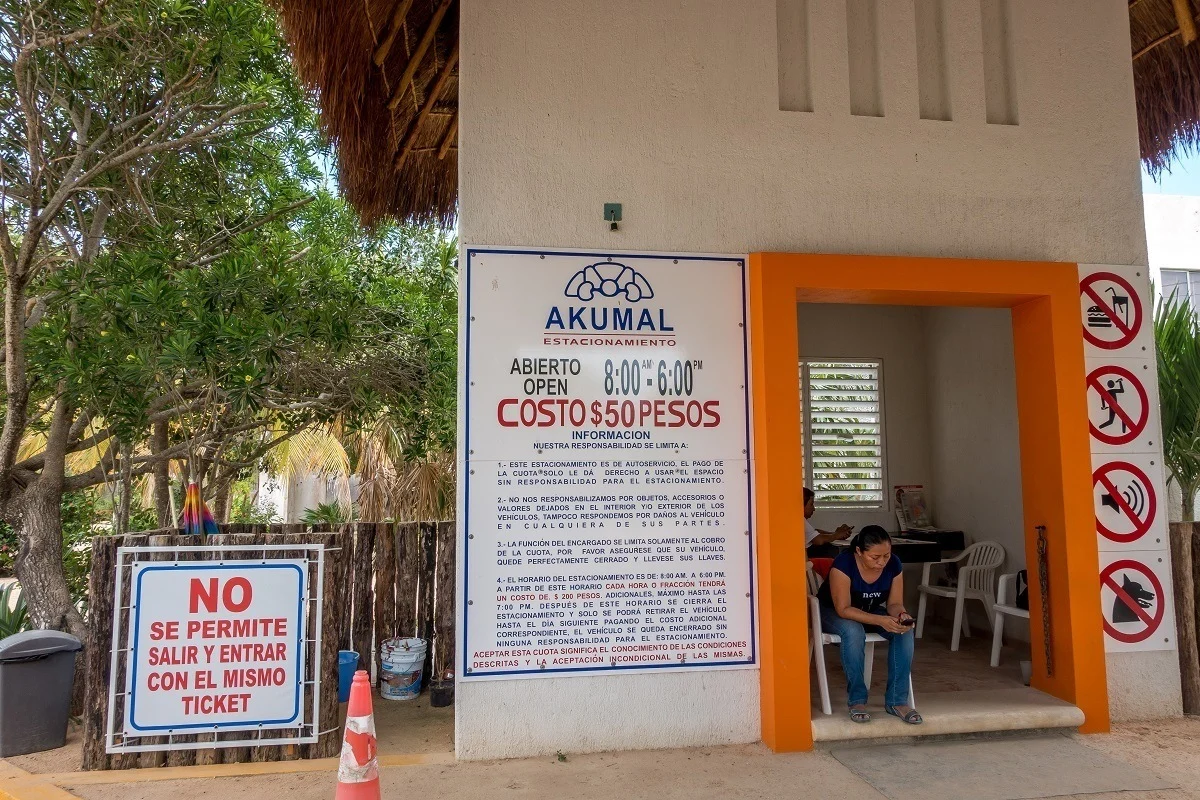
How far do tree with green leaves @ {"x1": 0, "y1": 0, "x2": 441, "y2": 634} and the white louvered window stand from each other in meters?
3.82

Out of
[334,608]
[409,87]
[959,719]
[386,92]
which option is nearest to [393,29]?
[409,87]

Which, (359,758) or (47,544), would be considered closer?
(359,758)

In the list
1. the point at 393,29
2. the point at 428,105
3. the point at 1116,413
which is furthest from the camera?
the point at 428,105

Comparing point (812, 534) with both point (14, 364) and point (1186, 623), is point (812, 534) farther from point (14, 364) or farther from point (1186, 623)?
point (14, 364)

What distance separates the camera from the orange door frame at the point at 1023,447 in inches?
184

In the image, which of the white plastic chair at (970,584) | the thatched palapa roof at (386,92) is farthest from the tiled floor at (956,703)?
the thatched palapa roof at (386,92)

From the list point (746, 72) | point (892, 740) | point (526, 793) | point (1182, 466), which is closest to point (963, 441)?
point (1182, 466)

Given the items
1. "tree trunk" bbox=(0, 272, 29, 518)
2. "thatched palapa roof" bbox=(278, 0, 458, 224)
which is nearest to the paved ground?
"tree trunk" bbox=(0, 272, 29, 518)

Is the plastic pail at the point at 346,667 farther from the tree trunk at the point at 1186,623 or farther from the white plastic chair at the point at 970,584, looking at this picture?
the tree trunk at the point at 1186,623

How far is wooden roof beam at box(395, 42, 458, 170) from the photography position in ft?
20.3

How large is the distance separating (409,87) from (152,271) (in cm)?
233

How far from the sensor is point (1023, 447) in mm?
5402

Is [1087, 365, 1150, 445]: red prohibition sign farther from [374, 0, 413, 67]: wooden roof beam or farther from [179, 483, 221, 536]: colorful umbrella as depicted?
[179, 483, 221, 536]: colorful umbrella

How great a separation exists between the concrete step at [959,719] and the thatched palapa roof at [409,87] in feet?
16.3
